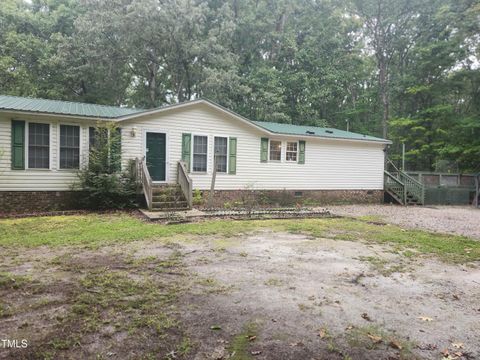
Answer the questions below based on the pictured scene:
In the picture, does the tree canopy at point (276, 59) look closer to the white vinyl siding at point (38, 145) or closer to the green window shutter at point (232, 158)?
the green window shutter at point (232, 158)

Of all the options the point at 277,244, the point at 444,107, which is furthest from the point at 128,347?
the point at 444,107

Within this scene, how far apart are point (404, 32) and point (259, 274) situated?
2655cm

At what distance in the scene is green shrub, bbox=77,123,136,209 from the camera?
9.57 metres

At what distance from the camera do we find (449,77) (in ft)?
66.3

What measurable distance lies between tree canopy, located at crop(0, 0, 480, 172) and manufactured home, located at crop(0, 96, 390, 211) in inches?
299

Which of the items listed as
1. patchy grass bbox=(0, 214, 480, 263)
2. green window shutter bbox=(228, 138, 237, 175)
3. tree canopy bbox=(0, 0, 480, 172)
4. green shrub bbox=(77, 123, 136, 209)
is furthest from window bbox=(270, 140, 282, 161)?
tree canopy bbox=(0, 0, 480, 172)

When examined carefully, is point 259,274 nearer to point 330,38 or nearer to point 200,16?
point 200,16

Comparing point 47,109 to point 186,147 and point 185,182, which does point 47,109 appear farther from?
point 185,182

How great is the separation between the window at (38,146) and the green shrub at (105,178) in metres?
1.12

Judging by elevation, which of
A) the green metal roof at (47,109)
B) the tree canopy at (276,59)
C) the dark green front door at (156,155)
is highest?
the tree canopy at (276,59)

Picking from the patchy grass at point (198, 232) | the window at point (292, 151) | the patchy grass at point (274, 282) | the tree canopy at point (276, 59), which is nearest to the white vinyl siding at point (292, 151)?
the window at point (292, 151)

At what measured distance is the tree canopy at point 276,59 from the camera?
19.4m

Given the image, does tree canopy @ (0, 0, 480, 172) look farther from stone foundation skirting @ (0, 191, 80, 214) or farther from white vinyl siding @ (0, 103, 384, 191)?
stone foundation skirting @ (0, 191, 80, 214)

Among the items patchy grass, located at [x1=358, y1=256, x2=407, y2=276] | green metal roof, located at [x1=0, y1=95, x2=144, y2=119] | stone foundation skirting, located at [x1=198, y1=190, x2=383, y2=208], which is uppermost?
green metal roof, located at [x1=0, y1=95, x2=144, y2=119]
